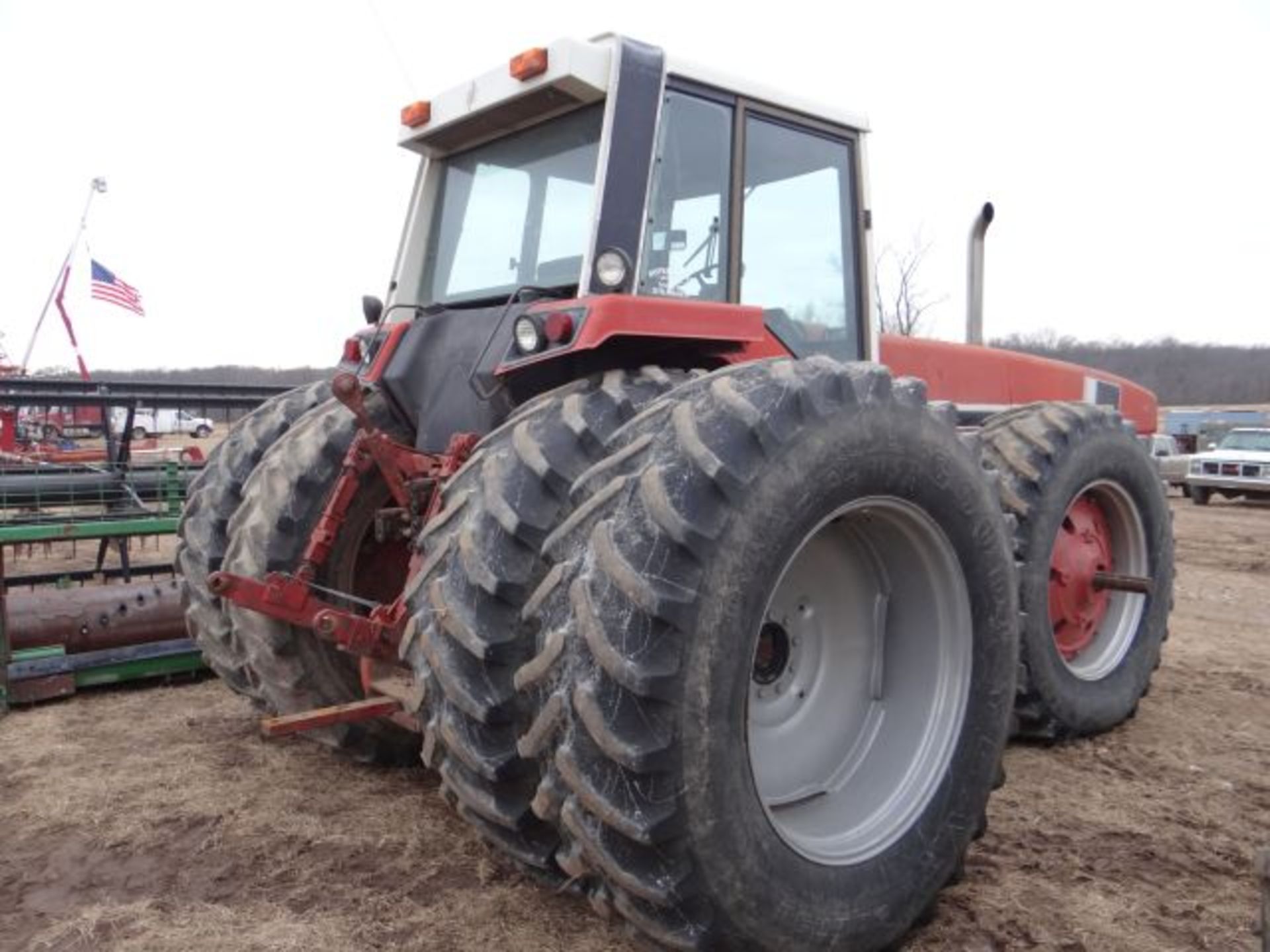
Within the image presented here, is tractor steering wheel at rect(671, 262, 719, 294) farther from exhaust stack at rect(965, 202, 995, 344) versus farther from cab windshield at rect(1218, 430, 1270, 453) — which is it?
cab windshield at rect(1218, 430, 1270, 453)

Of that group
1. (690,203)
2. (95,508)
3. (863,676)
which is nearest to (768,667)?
(863,676)

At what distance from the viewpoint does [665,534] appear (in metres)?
2.23

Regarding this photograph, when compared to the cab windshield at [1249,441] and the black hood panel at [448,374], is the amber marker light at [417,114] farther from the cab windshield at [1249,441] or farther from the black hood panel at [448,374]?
the cab windshield at [1249,441]

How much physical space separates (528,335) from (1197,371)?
81.5 meters

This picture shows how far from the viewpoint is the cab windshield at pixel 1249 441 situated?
19609 millimetres

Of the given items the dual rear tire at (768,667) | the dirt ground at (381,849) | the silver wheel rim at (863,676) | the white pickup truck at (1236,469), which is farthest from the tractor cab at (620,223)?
the white pickup truck at (1236,469)

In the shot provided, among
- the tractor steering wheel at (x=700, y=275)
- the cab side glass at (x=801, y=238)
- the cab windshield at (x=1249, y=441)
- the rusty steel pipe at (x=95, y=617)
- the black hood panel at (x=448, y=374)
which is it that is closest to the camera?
the black hood panel at (x=448, y=374)

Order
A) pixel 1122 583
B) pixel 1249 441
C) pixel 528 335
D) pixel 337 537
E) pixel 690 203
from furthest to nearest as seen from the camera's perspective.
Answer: pixel 1249 441 < pixel 1122 583 < pixel 337 537 < pixel 690 203 < pixel 528 335

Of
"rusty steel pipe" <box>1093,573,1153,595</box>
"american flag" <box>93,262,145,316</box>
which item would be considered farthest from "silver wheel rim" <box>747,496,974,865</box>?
"american flag" <box>93,262,145,316</box>

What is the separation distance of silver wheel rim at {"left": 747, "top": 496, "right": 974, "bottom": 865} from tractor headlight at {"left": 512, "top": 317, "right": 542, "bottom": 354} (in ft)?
3.12

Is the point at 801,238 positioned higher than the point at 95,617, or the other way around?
the point at 801,238

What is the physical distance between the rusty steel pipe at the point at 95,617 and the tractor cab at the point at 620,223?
2.29 meters

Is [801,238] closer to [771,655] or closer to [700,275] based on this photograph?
[700,275]

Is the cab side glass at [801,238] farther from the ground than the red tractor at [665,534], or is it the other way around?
the cab side glass at [801,238]
